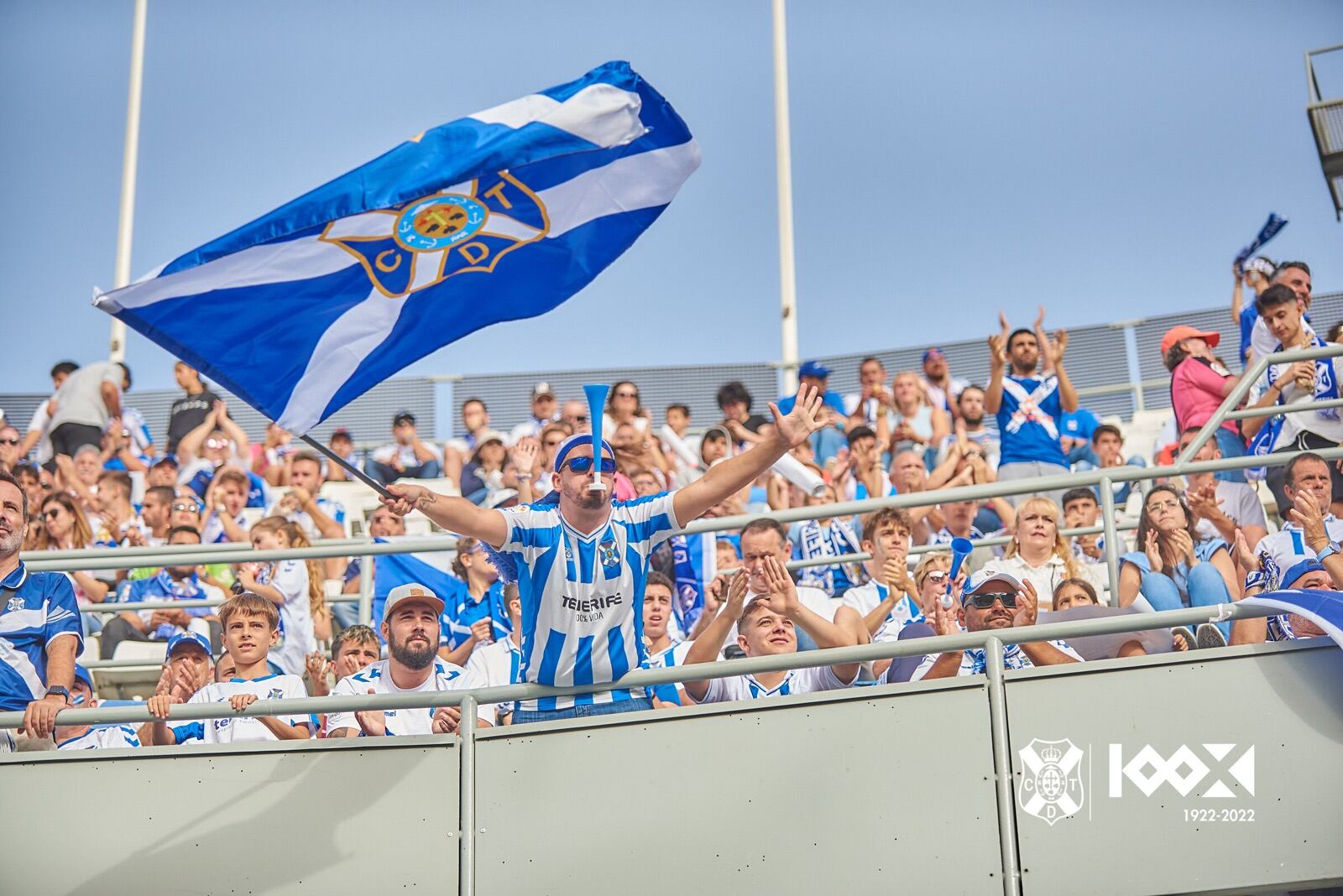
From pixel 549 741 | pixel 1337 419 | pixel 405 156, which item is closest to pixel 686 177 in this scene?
pixel 405 156

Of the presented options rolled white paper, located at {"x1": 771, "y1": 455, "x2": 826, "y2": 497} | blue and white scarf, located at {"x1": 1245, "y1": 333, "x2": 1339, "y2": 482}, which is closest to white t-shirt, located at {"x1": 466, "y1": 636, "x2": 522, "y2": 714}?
rolled white paper, located at {"x1": 771, "y1": 455, "x2": 826, "y2": 497}

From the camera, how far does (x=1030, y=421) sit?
11.0 m

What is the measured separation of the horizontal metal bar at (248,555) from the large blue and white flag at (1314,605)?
4.16 metres

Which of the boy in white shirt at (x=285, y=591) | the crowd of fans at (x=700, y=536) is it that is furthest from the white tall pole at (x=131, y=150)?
the boy in white shirt at (x=285, y=591)

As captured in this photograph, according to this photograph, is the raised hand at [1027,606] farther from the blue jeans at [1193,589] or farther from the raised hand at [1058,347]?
the raised hand at [1058,347]

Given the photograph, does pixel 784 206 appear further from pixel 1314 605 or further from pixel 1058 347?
pixel 1314 605

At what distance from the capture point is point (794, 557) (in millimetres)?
11031

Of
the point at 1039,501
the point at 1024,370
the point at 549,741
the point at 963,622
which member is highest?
the point at 1024,370

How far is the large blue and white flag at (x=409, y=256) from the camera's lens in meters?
6.70

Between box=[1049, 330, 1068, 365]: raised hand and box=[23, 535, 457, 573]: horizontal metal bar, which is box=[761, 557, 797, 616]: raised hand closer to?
box=[23, 535, 457, 573]: horizontal metal bar

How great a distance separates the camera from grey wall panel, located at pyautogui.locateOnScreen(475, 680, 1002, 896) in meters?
6.25

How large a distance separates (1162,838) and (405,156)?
4089 millimetres

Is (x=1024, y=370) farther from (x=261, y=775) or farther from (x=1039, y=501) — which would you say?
(x=261, y=775)

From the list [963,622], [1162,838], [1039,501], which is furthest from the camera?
[1039,501]
